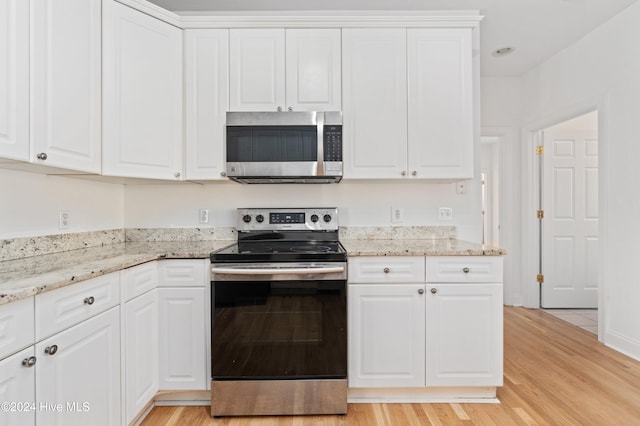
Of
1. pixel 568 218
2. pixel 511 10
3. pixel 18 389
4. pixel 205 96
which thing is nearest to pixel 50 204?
pixel 205 96

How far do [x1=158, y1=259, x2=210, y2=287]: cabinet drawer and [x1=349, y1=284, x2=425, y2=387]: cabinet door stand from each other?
0.86m

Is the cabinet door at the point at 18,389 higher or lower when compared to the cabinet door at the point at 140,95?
lower

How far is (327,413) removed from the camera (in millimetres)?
1819

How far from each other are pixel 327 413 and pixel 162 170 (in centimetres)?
177

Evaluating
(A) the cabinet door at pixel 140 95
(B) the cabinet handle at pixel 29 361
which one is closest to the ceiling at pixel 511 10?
(A) the cabinet door at pixel 140 95

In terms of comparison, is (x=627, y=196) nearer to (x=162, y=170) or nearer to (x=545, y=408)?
(x=545, y=408)

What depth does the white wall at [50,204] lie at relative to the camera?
1667 mm

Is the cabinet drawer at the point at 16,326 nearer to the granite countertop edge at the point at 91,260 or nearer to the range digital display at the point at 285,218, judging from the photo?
the granite countertop edge at the point at 91,260

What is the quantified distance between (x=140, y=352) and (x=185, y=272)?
17.9 inches

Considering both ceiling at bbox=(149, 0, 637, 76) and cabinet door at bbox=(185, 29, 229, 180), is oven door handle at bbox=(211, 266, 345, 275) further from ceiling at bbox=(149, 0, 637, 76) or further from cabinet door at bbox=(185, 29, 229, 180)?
ceiling at bbox=(149, 0, 637, 76)

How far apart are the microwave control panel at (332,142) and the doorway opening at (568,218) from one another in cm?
276

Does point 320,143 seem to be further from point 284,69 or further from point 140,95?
point 140,95

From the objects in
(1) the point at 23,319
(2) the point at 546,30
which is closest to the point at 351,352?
(1) the point at 23,319

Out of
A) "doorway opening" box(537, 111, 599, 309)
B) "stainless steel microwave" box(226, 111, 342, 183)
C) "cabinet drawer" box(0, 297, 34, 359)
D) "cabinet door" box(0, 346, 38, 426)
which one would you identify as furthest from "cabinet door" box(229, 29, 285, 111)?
"doorway opening" box(537, 111, 599, 309)
